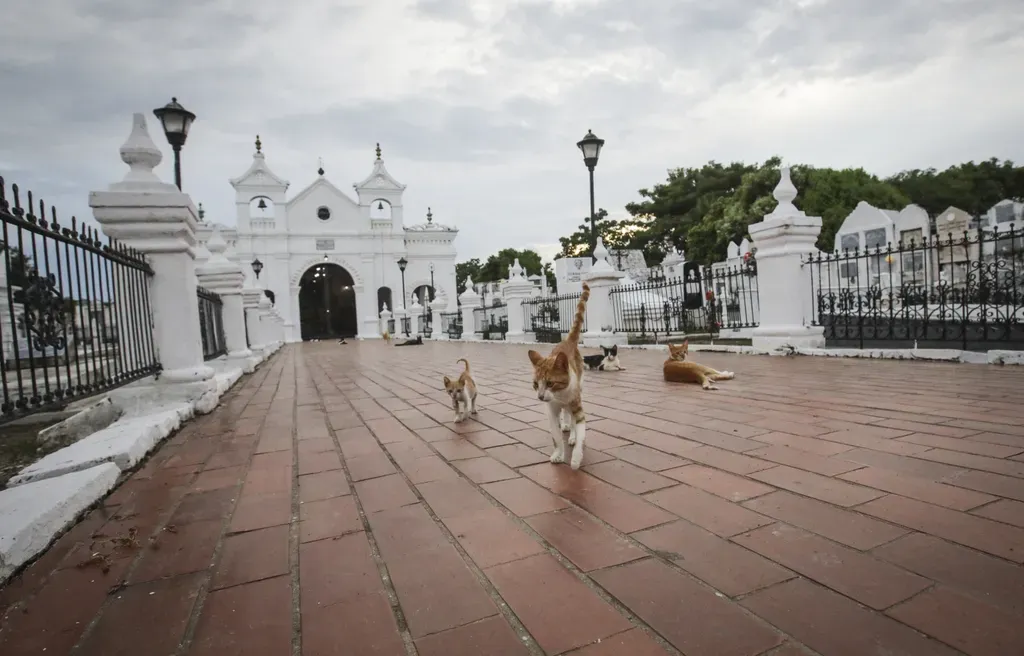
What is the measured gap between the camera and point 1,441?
3926 millimetres

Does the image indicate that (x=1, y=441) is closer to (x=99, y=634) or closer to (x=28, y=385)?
(x=28, y=385)

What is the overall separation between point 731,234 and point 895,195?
1311 cm

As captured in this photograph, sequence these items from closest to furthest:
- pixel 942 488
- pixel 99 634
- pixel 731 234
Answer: pixel 99 634 → pixel 942 488 → pixel 731 234

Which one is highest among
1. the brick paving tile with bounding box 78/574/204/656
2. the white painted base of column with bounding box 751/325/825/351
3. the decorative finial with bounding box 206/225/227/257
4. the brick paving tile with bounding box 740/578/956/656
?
the decorative finial with bounding box 206/225/227/257

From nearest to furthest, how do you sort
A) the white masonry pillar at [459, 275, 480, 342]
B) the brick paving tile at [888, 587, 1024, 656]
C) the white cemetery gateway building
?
1. the brick paving tile at [888, 587, 1024, 656]
2. the white masonry pillar at [459, 275, 480, 342]
3. the white cemetery gateway building

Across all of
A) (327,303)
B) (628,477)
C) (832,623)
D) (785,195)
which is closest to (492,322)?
(785,195)

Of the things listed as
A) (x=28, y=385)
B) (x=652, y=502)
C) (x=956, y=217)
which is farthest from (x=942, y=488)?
(x=956, y=217)

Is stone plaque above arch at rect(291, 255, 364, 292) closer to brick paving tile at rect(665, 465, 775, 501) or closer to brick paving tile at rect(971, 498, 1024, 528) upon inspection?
brick paving tile at rect(665, 465, 775, 501)

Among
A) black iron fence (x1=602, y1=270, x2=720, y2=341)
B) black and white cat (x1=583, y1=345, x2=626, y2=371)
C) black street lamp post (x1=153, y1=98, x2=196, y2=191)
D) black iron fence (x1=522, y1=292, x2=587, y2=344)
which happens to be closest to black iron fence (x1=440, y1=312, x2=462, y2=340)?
black iron fence (x1=522, y1=292, x2=587, y2=344)

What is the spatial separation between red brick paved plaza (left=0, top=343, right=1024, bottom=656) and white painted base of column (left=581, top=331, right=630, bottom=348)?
6.76 m

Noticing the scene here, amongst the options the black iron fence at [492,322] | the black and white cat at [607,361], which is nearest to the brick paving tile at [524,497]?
the black and white cat at [607,361]

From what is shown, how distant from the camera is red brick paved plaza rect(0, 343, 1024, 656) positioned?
1286 millimetres

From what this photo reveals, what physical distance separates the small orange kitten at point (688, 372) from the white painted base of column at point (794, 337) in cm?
258

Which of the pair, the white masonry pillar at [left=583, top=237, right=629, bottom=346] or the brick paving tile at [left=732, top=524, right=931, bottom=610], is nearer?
the brick paving tile at [left=732, top=524, right=931, bottom=610]
